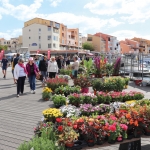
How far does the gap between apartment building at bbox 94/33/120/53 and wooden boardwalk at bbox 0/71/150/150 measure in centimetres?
9438

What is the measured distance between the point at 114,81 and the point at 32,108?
520 centimetres

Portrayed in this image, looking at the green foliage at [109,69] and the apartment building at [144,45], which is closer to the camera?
the green foliage at [109,69]

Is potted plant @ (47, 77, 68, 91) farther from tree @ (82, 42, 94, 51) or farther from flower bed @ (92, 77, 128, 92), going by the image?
tree @ (82, 42, 94, 51)

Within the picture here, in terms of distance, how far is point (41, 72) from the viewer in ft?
47.8

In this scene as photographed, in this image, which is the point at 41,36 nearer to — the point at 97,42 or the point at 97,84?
the point at 97,42

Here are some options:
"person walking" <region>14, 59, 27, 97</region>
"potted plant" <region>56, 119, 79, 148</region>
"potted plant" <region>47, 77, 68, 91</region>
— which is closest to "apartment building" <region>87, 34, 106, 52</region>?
"potted plant" <region>47, 77, 68, 91</region>

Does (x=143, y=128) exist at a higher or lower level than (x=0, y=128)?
higher

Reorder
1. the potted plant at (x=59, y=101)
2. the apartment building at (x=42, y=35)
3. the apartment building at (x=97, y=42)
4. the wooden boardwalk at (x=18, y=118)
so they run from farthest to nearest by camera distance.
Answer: the apartment building at (x=97, y=42), the apartment building at (x=42, y=35), the potted plant at (x=59, y=101), the wooden boardwalk at (x=18, y=118)

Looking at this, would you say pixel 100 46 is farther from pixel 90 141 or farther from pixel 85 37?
pixel 90 141

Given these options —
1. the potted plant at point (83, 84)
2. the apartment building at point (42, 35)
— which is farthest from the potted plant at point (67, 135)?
the apartment building at point (42, 35)

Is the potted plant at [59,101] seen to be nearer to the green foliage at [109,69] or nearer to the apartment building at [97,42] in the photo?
Answer: the green foliage at [109,69]

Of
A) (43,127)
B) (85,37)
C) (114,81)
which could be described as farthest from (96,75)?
(85,37)

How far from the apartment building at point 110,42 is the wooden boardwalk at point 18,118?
94375 mm

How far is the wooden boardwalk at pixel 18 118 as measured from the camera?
525cm
